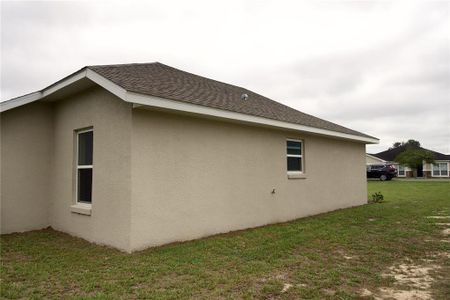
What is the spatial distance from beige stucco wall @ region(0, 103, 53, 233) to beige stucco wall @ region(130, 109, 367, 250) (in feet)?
12.4

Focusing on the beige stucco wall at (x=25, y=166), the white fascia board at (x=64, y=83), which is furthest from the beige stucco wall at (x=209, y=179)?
the beige stucco wall at (x=25, y=166)

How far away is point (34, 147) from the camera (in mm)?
8203

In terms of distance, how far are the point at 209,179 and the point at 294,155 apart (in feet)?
12.9

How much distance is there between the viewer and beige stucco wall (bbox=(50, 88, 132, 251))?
20.3 ft

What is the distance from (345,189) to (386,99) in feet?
45.2

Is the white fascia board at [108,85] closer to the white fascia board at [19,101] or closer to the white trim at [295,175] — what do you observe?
the white fascia board at [19,101]

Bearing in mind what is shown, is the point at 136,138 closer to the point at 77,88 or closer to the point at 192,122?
the point at 192,122

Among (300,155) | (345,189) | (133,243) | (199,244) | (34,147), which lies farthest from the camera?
(345,189)

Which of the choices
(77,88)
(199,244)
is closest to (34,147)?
(77,88)

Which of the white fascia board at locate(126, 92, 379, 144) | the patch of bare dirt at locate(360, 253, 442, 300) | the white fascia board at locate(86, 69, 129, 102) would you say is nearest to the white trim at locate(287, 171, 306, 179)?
the white fascia board at locate(126, 92, 379, 144)

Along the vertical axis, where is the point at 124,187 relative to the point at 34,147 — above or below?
below

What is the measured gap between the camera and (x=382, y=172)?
34.5m

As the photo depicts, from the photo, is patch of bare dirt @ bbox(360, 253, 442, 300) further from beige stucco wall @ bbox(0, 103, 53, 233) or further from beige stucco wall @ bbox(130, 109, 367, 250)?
beige stucco wall @ bbox(0, 103, 53, 233)

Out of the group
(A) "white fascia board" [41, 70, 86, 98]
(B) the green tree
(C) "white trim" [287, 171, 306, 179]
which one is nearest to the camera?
(A) "white fascia board" [41, 70, 86, 98]
